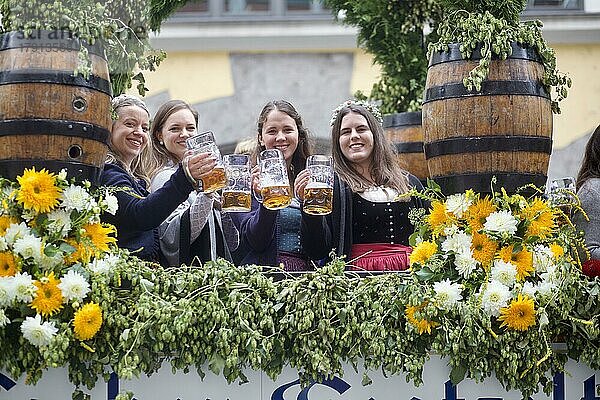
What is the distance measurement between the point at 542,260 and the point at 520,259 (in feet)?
0.21

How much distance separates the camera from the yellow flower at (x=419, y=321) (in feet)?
8.65

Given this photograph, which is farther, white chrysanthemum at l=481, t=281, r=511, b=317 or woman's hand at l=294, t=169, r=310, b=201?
woman's hand at l=294, t=169, r=310, b=201

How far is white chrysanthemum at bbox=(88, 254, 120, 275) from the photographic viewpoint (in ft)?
8.84

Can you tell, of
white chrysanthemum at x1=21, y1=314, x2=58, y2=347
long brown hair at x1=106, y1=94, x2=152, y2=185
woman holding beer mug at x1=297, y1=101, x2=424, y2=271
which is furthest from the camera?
long brown hair at x1=106, y1=94, x2=152, y2=185

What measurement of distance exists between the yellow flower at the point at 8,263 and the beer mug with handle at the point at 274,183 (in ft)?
2.42

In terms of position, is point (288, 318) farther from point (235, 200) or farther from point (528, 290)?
point (528, 290)

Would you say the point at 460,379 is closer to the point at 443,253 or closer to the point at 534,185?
the point at 443,253

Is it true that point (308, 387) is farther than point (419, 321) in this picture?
Yes

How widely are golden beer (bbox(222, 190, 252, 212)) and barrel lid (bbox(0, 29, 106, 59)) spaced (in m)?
0.59

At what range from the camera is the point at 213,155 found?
2.76 metres

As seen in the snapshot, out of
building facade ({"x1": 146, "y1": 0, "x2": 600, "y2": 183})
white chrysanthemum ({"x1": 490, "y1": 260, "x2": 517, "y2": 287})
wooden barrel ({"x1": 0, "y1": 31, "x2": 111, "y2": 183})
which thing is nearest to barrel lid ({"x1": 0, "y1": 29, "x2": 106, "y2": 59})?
wooden barrel ({"x1": 0, "y1": 31, "x2": 111, "y2": 183})

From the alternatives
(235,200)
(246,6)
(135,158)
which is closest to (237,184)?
(235,200)

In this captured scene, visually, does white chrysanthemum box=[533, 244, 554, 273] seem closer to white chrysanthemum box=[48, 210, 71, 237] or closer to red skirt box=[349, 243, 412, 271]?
red skirt box=[349, 243, 412, 271]

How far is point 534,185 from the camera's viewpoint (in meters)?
2.91
